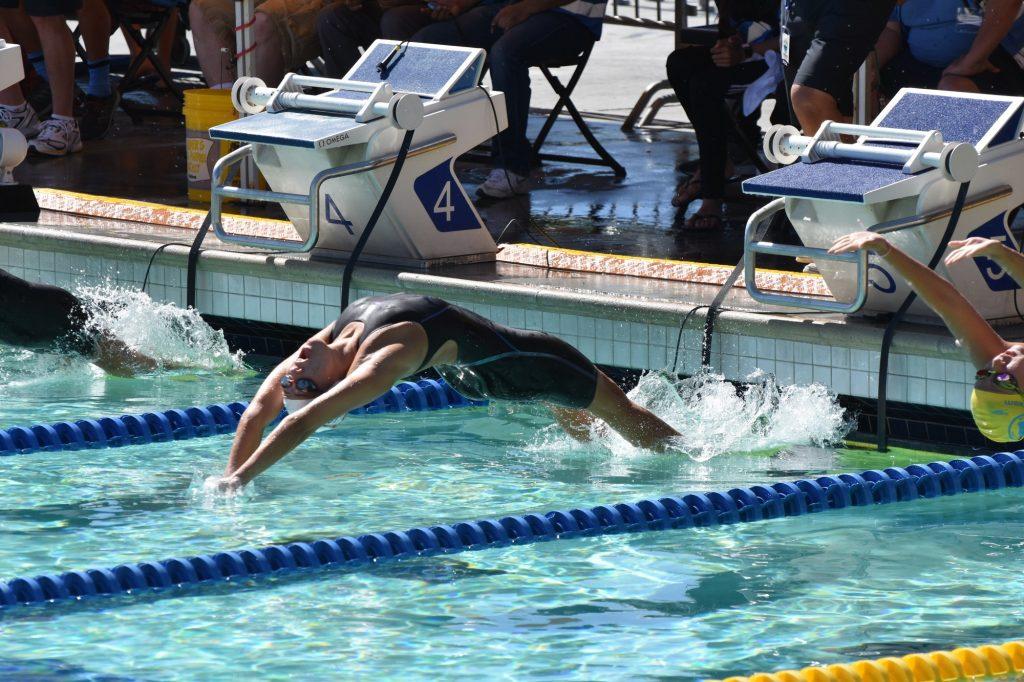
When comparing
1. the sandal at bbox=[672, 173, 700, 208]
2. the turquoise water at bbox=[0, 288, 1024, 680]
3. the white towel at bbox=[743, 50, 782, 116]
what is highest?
the white towel at bbox=[743, 50, 782, 116]

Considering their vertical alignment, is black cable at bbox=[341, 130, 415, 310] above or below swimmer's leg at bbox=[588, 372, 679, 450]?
above

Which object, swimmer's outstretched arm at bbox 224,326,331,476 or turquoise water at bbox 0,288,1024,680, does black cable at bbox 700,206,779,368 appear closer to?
turquoise water at bbox 0,288,1024,680

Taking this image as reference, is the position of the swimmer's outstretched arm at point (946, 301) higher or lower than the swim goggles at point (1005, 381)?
higher

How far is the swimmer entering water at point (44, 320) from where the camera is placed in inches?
232

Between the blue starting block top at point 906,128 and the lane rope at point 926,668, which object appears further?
the blue starting block top at point 906,128

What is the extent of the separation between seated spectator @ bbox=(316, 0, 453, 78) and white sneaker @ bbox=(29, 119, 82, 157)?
55.2 inches

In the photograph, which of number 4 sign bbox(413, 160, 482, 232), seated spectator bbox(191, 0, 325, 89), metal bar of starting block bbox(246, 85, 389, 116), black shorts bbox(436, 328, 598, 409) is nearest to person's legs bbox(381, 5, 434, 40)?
seated spectator bbox(191, 0, 325, 89)

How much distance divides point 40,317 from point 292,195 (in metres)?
1.00

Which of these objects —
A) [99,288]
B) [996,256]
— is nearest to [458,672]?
[996,256]

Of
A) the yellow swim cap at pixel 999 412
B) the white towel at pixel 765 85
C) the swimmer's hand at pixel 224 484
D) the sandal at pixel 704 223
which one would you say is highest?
the white towel at pixel 765 85

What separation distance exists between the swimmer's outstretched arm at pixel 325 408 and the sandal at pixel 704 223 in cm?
284

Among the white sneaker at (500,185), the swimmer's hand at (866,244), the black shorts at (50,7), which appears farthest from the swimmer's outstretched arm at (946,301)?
the black shorts at (50,7)

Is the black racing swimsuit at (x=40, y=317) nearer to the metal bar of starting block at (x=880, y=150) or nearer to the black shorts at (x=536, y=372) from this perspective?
the black shorts at (x=536, y=372)

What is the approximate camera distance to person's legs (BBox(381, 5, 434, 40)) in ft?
28.0
